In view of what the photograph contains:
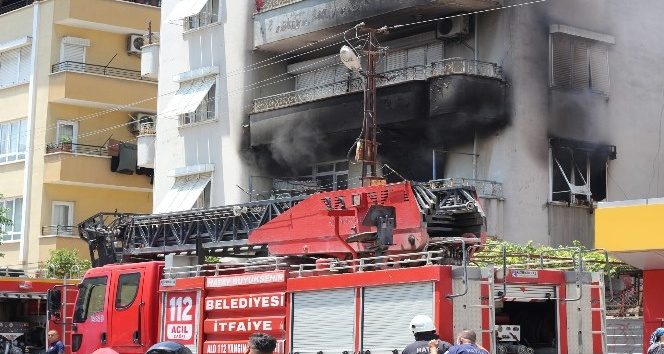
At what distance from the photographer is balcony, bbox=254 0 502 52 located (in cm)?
3159

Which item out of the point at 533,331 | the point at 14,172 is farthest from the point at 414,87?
the point at 14,172

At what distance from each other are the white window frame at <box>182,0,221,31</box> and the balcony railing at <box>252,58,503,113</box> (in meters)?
3.50

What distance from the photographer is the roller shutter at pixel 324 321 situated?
50.8 feet

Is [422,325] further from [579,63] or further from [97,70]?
[97,70]

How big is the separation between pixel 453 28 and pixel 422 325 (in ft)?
62.8

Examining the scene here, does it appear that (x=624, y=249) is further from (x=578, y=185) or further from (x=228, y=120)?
(x=228, y=120)

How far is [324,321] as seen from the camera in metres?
15.8

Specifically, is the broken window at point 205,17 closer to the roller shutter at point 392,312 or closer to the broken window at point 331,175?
the broken window at point 331,175

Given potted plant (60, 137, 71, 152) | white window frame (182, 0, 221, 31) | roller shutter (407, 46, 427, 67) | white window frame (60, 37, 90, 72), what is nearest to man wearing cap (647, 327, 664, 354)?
roller shutter (407, 46, 427, 67)

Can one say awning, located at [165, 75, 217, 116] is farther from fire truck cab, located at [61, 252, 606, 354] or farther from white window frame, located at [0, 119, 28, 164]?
fire truck cab, located at [61, 252, 606, 354]

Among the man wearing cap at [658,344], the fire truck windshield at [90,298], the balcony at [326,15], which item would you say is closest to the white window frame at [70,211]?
the balcony at [326,15]

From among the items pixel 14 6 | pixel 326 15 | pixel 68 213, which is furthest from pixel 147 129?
pixel 14 6

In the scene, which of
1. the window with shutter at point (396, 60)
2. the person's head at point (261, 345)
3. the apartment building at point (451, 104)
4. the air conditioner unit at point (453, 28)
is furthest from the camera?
the window with shutter at point (396, 60)

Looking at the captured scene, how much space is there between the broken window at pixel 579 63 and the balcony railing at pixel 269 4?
7.29 metres
